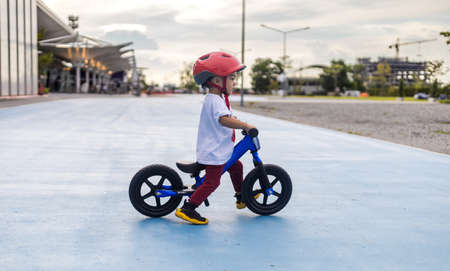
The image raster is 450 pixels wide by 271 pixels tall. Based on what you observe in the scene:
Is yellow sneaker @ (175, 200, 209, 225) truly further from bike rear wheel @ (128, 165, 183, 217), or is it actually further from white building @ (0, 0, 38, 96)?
white building @ (0, 0, 38, 96)

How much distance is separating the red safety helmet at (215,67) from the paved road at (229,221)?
134cm

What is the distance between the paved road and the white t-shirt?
62 cm

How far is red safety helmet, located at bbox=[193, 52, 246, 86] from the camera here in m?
4.49

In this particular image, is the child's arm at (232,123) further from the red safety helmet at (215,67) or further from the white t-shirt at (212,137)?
the red safety helmet at (215,67)

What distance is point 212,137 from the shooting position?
14.9ft

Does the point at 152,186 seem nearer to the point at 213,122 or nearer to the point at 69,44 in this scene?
the point at 213,122

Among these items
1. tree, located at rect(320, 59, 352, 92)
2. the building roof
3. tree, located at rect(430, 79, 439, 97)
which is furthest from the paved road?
tree, located at rect(320, 59, 352, 92)

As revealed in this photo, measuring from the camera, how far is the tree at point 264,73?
14125 cm

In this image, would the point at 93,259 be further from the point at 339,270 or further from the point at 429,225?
the point at 429,225

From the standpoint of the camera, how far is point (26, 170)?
24.8 feet

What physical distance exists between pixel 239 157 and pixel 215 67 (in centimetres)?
85

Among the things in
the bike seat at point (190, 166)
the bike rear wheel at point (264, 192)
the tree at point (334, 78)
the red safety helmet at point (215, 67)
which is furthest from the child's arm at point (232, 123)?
the tree at point (334, 78)

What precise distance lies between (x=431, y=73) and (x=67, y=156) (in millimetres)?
62204

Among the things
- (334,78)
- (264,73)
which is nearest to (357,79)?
(334,78)
